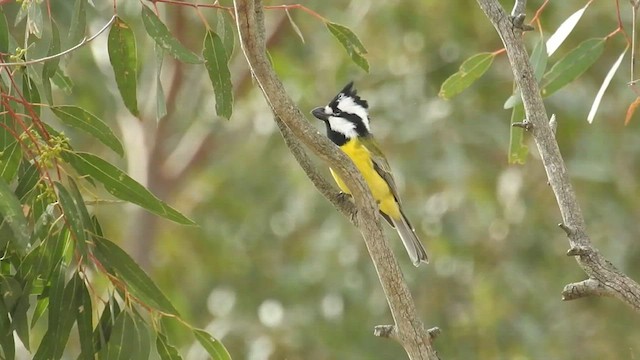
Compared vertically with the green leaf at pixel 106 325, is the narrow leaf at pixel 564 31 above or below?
above

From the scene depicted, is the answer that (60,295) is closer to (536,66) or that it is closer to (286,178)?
(536,66)

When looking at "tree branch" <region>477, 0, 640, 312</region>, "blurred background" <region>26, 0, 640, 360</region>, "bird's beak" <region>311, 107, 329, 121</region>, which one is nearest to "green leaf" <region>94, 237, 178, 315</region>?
"tree branch" <region>477, 0, 640, 312</region>

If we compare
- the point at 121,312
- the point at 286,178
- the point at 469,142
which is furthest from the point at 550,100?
the point at 121,312

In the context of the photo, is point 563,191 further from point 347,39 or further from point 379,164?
point 379,164

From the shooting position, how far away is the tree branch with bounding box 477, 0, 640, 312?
269 cm

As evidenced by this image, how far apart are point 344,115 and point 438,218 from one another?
8.07ft

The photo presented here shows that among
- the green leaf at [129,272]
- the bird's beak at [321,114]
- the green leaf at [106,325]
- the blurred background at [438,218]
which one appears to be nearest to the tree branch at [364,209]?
the green leaf at [129,272]

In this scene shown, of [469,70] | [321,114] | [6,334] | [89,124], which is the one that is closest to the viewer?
[6,334]

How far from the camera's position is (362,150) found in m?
4.88

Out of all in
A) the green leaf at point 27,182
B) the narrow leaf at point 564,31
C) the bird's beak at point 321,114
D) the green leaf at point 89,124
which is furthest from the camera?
the bird's beak at point 321,114

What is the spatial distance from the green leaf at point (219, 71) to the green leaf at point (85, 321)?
0.54 meters

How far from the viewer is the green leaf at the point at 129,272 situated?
10.1 ft

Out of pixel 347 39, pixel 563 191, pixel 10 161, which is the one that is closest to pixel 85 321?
pixel 10 161

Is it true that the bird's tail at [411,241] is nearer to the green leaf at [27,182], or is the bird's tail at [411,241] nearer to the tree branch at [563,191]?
the tree branch at [563,191]
